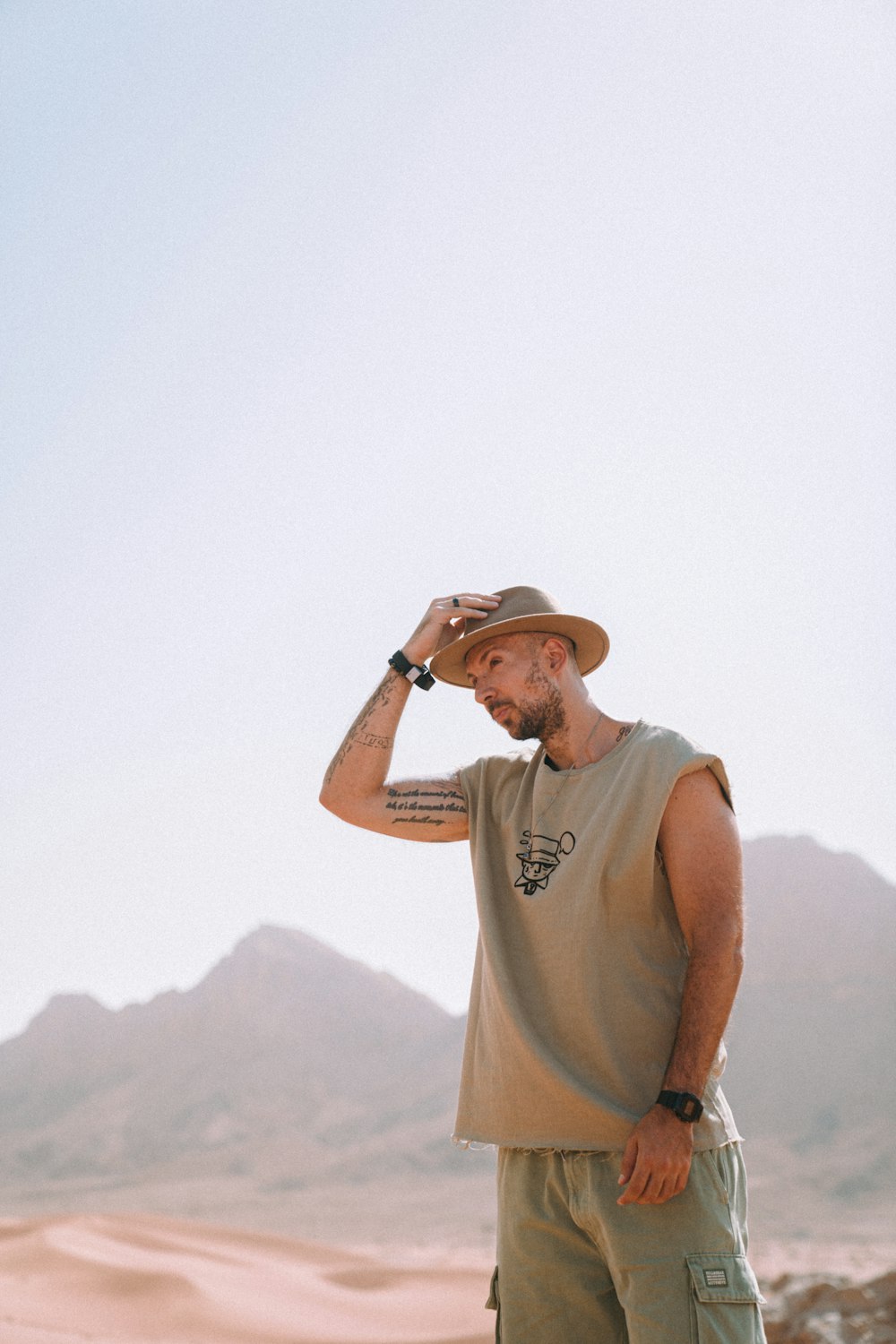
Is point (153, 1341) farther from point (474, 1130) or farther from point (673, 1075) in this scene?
point (673, 1075)

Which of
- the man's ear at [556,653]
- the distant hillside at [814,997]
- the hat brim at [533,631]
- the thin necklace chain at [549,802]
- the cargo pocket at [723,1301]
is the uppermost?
the distant hillside at [814,997]

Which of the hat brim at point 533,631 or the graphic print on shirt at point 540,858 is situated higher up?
the hat brim at point 533,631

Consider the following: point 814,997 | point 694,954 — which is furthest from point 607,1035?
point 814,997

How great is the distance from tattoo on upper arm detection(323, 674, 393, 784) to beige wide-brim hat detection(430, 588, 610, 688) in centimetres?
14

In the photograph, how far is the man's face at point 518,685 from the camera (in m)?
2.72

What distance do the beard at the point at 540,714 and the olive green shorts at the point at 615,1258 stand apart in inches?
37.8

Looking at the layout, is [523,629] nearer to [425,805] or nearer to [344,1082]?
[425,805]

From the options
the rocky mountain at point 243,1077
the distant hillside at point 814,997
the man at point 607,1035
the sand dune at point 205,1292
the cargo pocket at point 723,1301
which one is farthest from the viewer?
the rocky mountain at point 243,1077

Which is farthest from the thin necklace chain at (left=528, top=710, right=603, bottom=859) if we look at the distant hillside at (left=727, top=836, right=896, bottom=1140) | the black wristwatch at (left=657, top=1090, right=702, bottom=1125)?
the distant hillside at (left=727, top=836, right=896, bottom=1140)

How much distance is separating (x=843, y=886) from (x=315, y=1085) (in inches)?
701

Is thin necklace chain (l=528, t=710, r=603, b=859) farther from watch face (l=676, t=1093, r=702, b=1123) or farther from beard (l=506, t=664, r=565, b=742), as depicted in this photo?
watch face (l=676, t=1093, r=702, b=1123)

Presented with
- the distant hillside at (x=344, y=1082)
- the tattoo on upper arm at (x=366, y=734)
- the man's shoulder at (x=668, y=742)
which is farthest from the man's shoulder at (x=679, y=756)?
the distant hillside at (x=344, y=1082)

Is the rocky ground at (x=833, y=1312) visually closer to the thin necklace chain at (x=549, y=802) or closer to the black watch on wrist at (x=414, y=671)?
the thin necklace chain at (x=549, y=802)

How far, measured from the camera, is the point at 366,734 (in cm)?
290
